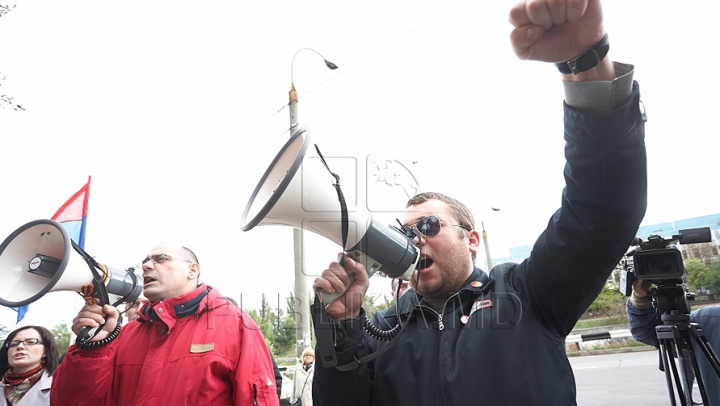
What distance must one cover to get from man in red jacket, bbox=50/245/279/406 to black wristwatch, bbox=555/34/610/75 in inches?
75.9

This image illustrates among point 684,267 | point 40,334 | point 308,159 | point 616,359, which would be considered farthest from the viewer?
point 616,359

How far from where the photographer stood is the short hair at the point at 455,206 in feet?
5.78

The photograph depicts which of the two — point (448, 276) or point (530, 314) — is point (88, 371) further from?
point (530, 314)

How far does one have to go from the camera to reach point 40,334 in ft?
10.5

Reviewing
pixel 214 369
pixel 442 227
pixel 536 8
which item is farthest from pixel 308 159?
pixel 214 369

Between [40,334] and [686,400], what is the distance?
4.12 metres

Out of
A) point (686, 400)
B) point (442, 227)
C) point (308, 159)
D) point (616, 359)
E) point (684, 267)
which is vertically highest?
point (308, 159)

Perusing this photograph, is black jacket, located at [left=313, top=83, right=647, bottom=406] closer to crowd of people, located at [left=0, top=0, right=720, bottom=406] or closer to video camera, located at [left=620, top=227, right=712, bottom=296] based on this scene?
crowd of people, located at [left=0, top=0, right=720, bottom=406]

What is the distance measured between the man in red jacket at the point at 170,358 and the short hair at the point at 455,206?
1191 mm

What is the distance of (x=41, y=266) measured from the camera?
88.5 inches

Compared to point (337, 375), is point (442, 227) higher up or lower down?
higher up

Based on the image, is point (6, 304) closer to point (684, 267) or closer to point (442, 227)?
point (442, 227)

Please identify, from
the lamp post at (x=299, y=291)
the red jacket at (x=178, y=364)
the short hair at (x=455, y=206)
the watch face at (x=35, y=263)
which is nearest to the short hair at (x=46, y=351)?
the red jacket at (x=178, y=364)

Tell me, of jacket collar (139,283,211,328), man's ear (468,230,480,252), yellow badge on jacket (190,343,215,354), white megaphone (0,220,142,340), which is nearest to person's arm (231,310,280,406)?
yellow badge on jacket (190,343,215,354)
